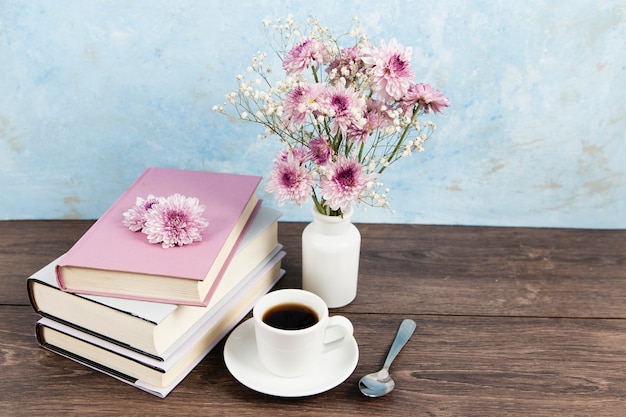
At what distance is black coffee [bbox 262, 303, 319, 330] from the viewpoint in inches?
33.1

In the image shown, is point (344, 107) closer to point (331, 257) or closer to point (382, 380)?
point (331, 257)

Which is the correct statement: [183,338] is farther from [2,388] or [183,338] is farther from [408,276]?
[408,276]

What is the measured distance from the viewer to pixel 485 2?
112 centimetres

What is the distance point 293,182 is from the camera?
0.85 meters

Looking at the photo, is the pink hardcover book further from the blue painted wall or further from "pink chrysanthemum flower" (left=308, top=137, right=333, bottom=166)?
the blue painted wall

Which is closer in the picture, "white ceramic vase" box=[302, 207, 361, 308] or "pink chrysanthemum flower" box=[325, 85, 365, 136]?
"pink chrysanthemum flower" box=[325, 85, 365, 136]

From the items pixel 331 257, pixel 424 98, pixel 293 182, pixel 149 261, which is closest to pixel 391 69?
pixel 424 98

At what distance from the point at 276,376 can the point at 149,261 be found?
0.23 meters

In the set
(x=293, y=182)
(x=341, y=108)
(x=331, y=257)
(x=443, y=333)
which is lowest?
(x=443, y=333)

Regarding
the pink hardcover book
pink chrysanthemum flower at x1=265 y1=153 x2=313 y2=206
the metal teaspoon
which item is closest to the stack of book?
the pink hardcover book

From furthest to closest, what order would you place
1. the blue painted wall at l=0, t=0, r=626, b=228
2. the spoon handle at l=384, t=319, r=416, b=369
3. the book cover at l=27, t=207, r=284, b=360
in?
1. the blue painted wall at l=0, t=0, r=626, b=228
2. the spoon handle at l=384, t=319, r=416, b=369
3. the book cover at l=27, t=207, r=284, b=360

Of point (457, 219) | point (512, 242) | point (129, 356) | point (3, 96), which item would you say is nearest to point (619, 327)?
point (512, 242)

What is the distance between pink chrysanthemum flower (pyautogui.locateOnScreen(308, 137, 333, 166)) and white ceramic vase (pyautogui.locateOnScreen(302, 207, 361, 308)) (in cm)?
12

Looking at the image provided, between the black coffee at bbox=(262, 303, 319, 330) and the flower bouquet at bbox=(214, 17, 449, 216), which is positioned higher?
the flower bouquet at bbox=(214, 17, 449, 216)
